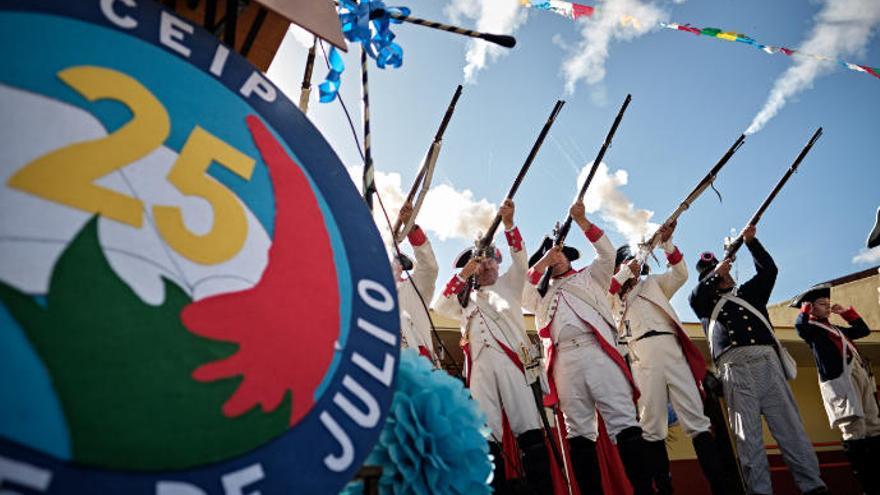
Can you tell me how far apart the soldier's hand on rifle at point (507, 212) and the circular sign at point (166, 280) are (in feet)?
10.3

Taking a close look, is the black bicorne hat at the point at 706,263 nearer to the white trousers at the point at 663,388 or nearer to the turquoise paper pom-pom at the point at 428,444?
the white trousers at the point at 663,388

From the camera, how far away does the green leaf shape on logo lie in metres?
0.73

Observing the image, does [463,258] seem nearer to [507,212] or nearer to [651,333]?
[507,212]

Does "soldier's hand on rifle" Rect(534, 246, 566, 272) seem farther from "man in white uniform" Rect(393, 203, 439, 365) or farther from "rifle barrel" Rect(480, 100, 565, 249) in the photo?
"man in white uniform" Rect(393, 203, 439, 365)

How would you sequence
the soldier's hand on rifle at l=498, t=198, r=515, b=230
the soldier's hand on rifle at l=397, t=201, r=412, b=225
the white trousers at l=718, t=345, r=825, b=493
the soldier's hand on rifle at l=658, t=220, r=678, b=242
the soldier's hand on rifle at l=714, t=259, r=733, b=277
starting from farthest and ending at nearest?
the soldier's hand on rifle at l=658, t=220, r=678, b=242 < the soldier's hand on rifle at l=714, t=259, r=733, b=277 < the soldier's hand on rifle at l=498, t=198, r=515, b=230 < the white trousers at l=718, t=345, r=825, b=493 < the soldier's hand on rifle at l=397, t=201, r=412, b=225

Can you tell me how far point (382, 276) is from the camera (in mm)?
1218

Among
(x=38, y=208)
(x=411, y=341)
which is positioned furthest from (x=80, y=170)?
(x=411, y=341)

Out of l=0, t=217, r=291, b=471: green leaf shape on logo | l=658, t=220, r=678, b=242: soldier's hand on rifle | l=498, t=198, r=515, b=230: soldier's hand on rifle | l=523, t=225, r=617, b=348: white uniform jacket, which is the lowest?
l=0, t=217, r=291, b=471: green leaf shape on logo

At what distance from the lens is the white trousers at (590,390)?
365 cm

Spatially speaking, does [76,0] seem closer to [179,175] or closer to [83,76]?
[83,76]

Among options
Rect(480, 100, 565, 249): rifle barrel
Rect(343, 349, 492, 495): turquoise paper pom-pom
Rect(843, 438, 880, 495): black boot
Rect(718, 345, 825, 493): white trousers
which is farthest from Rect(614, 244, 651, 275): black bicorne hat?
Rect(343, 349, 492, 495): turquoise paper pom-pom

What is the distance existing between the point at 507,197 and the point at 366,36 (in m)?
2.76

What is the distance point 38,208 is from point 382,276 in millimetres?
646

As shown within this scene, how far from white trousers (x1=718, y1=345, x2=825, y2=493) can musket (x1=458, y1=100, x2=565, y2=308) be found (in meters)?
2.31
